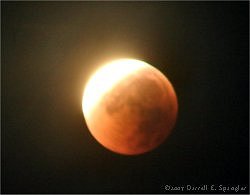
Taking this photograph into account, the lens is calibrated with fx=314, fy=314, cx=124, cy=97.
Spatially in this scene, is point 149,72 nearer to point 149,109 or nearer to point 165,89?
point 165,89

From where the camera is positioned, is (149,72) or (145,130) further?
(149,72)

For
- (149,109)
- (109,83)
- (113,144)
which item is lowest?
(113,144)

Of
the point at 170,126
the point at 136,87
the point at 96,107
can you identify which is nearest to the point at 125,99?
the point at 136,87

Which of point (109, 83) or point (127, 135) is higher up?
point (109, 83)

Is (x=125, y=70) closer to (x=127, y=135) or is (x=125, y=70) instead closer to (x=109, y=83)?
(x=109, y=83)

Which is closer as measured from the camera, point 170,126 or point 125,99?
point 125,99

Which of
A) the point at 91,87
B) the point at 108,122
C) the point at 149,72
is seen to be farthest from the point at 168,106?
the point at 91,87
